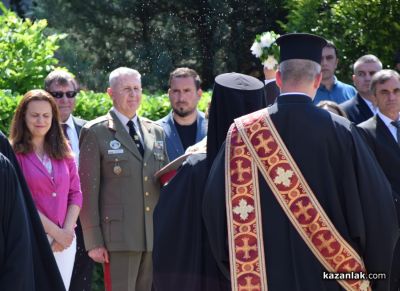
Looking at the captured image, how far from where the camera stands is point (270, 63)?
906 centimetres

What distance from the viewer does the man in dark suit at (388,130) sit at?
704 cm

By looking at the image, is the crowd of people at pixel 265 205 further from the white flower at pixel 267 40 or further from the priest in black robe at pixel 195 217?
the white flower at pixel 267 40

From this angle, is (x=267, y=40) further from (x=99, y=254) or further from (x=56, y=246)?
(x=56, y=246)

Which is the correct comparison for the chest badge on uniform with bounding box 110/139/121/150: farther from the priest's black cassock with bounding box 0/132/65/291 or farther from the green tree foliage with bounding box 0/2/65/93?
the priest's black cassock with bounding box 0/132/65/291

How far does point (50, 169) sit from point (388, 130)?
2541 millimetres

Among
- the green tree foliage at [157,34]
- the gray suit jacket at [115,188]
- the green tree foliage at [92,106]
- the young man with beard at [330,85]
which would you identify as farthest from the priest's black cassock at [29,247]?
the green tree foliage at [157,34]

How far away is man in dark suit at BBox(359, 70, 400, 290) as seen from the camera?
7.04 meters

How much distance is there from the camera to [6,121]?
850 centimetres

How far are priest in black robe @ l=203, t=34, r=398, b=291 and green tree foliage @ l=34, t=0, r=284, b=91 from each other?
12.1m

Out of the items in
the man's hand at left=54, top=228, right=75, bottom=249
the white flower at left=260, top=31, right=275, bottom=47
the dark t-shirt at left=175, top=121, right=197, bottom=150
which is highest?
the white flower at left=260, top=31, right=275, bottom=47

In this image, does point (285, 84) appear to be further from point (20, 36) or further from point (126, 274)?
point (20, 36)

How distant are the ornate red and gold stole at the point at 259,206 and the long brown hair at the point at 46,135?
2.44 metres

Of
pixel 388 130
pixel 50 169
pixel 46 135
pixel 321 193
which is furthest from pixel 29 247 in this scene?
pixel 388 130

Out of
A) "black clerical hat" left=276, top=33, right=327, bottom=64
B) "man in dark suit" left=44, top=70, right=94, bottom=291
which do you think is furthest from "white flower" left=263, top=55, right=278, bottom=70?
"black clerical hat" left=276, top=33, right=327, bottom=64
